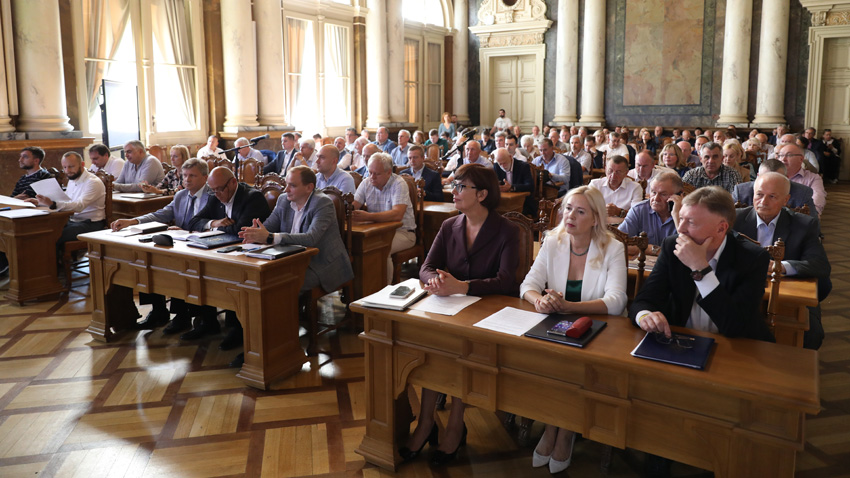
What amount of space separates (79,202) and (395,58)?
8711 mm

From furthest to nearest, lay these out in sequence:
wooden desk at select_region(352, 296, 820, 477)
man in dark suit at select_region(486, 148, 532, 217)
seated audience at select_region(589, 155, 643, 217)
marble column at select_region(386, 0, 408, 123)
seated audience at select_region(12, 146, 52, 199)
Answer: marble column at select_region(386, 0, 408, 123) < man in dark suit at select_region(486, 148, 532, 217) < seated audience at select_region(12, 146, 52, 199) < seated audience at select_region(589, 155, 643, 217) < wooden desk at select_region(352, 296, 820, 477)

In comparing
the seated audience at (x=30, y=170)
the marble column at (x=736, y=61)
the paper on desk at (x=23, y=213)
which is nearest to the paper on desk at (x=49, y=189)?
the paper on desk at (x=23, y=213)

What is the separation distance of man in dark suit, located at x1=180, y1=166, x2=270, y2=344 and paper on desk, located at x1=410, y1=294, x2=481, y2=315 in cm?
205

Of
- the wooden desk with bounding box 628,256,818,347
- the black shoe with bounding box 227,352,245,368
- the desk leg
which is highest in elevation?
the wooden desk with bounding box 628,256,818,347

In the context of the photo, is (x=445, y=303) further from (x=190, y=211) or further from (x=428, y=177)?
(x=428, y=177)

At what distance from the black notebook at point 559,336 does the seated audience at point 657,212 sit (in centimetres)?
127

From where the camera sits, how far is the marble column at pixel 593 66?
14.5 meters

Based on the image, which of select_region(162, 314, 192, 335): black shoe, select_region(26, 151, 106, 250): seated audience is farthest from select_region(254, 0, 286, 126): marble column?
select_region(162, 314, 192, 335): black shoe

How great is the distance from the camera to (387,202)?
17.6 ft

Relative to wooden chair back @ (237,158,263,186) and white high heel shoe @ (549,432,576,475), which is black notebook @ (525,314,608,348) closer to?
white high heel shoe @ (549,432,576,475)

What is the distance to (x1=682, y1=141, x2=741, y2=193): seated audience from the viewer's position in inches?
207

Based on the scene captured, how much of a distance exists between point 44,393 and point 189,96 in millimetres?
7355

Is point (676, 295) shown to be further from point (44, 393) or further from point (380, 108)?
point (380, 108)

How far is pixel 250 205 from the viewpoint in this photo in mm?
4480
